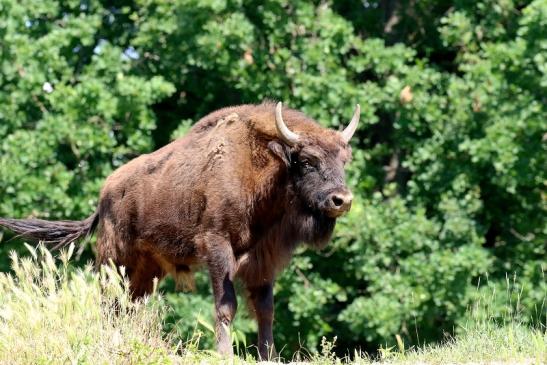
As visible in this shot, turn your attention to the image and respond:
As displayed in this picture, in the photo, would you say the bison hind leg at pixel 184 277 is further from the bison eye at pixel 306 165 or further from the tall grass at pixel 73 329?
the tall grass at pixel 73 329

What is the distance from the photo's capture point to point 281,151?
357 inches

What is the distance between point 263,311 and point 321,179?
4.30 feet

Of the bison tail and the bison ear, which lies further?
the bison tail

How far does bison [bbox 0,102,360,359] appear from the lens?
8922 millimetres

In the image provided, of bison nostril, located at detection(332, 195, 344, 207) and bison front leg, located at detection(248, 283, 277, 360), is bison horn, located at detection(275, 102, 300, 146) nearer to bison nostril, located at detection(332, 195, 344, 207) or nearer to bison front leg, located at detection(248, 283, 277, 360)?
bison nostril, located at detection(332, 195, 344, 207)

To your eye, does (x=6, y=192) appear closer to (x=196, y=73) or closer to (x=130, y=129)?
(x=130, y=129)

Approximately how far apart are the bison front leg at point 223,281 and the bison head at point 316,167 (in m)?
0.81

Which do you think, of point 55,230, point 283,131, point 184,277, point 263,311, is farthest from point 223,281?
point 55,230

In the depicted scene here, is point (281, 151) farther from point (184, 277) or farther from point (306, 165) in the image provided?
point (184, 277)

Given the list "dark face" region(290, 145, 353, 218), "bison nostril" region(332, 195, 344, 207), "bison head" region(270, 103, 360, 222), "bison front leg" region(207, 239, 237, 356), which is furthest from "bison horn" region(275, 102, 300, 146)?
"bison front leg" region(207, 239, 237, 356)

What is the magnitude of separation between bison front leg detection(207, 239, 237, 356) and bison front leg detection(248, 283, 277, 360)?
0.43 m

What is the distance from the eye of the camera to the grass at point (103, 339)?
6.82 metres

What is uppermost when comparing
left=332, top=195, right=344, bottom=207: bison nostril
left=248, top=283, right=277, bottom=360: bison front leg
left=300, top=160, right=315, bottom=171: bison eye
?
left=300, top=160, right=315, bottom=171: bison eye

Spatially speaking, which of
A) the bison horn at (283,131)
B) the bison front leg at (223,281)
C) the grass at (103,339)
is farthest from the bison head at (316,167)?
the grass at (103,339)
